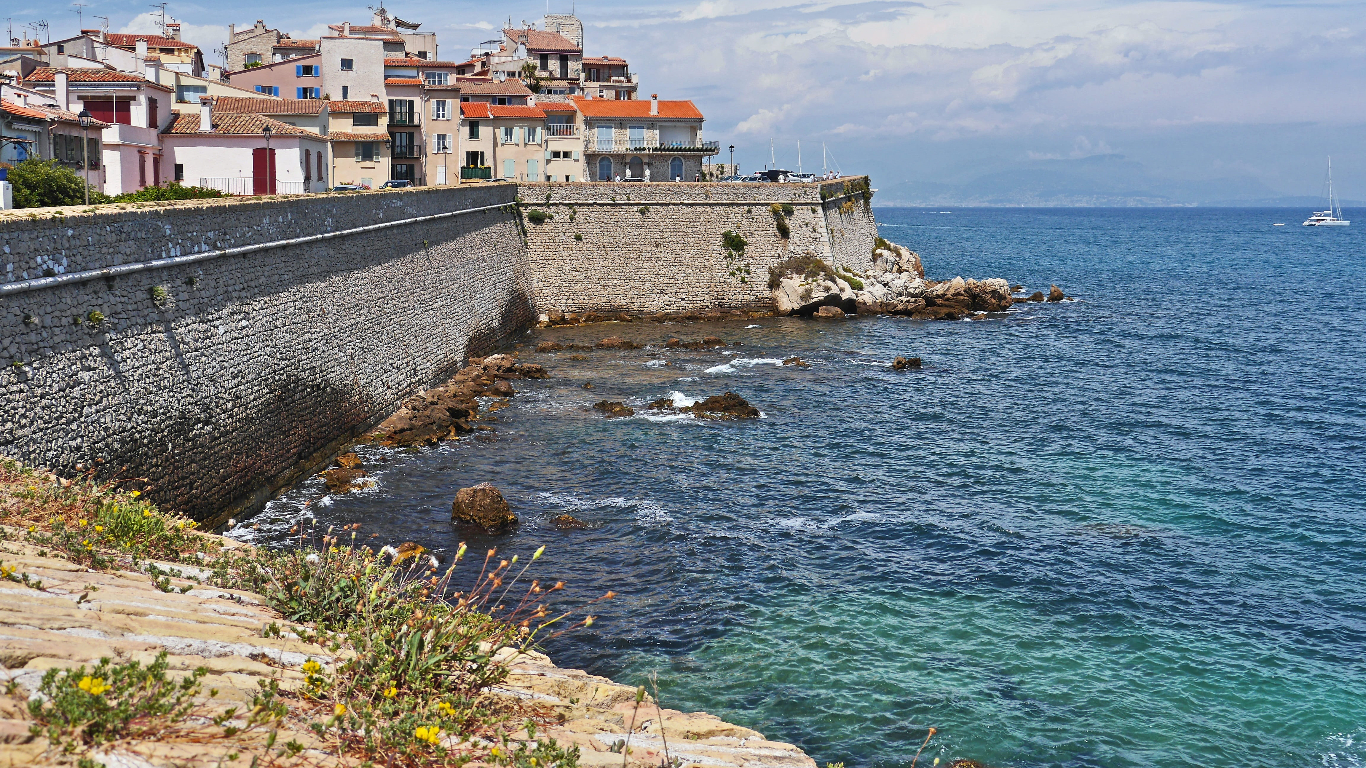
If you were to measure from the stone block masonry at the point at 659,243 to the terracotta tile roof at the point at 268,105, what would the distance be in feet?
38.9

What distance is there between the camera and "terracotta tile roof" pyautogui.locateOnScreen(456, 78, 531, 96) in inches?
2675

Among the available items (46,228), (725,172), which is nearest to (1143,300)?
(725,172)

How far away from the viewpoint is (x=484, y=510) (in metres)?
23.1

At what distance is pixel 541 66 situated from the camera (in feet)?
313

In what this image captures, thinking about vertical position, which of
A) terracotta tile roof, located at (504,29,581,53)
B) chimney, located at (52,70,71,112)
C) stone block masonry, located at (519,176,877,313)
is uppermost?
terracotta tile roof, located at (504,29,581,53)

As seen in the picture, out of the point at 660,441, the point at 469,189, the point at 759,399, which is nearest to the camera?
the point at 660,441

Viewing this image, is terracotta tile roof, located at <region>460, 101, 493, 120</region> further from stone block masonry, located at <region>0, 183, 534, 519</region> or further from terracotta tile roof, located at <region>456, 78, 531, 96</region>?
stone block masonry, located at <region>0, 183, 534, 519</region>

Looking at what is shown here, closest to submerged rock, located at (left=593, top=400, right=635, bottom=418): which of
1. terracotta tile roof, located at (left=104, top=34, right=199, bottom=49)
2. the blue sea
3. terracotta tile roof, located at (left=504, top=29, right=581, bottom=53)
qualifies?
the blue sea

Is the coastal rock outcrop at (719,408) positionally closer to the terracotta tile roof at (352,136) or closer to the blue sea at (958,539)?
the blue sea at (958,539)

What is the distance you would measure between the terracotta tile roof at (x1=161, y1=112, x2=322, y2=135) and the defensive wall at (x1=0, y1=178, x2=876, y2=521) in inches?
258

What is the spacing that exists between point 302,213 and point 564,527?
39.0 ft

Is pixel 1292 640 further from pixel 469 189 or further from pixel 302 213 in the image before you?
pixel 469 189

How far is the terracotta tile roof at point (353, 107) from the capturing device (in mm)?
61844

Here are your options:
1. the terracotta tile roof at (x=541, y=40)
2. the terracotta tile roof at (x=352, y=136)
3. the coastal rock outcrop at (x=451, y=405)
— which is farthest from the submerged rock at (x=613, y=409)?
the terracotta tile roof at (x=541, y=40)
